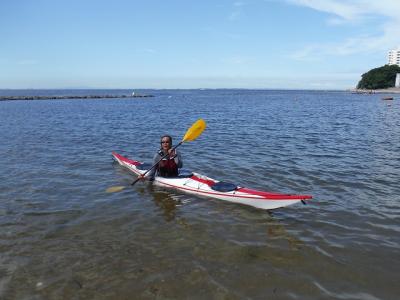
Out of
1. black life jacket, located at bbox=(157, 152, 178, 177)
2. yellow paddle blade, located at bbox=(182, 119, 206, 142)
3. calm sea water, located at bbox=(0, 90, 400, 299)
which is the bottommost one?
calm sea water, located at bbox=(0, 90, 400, 299)

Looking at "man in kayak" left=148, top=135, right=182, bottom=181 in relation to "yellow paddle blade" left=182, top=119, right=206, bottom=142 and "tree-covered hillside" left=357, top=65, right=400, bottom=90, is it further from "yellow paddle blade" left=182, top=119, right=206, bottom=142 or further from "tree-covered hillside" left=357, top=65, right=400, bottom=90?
"tree-covered hillside" left=357, top=65, right=400, bottom=90

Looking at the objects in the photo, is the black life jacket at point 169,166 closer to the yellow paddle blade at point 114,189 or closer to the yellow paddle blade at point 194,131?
the yellow paddle blade at point 194,131

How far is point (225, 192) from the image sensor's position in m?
9.77

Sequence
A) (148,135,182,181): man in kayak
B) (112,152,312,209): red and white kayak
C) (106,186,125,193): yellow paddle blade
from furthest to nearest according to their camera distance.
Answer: (148,135,182,181): man in kayak
(106,186,125,193): yellow paddle blade
(112,152,312,209): red and white kayak

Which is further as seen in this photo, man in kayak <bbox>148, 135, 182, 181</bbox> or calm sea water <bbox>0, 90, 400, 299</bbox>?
man in kayak <bbox>148, 135, 182, 181</bbox>

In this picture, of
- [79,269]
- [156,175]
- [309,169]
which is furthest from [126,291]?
[309,169]

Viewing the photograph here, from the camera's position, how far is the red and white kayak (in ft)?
27.9

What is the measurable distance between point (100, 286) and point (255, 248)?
303 centimetres

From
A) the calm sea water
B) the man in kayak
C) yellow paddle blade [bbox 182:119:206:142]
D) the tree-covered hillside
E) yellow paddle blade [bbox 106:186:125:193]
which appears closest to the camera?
the calm sea water

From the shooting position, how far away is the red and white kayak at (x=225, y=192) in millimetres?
8514

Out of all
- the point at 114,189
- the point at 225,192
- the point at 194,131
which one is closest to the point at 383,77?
the point at 194,131

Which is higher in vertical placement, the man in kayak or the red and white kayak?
the man in kayak

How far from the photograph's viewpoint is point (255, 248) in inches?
283

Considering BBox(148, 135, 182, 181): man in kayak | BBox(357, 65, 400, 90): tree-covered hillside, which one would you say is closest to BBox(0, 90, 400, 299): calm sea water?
BBox(148, 135, 182, 181): man in kayak
